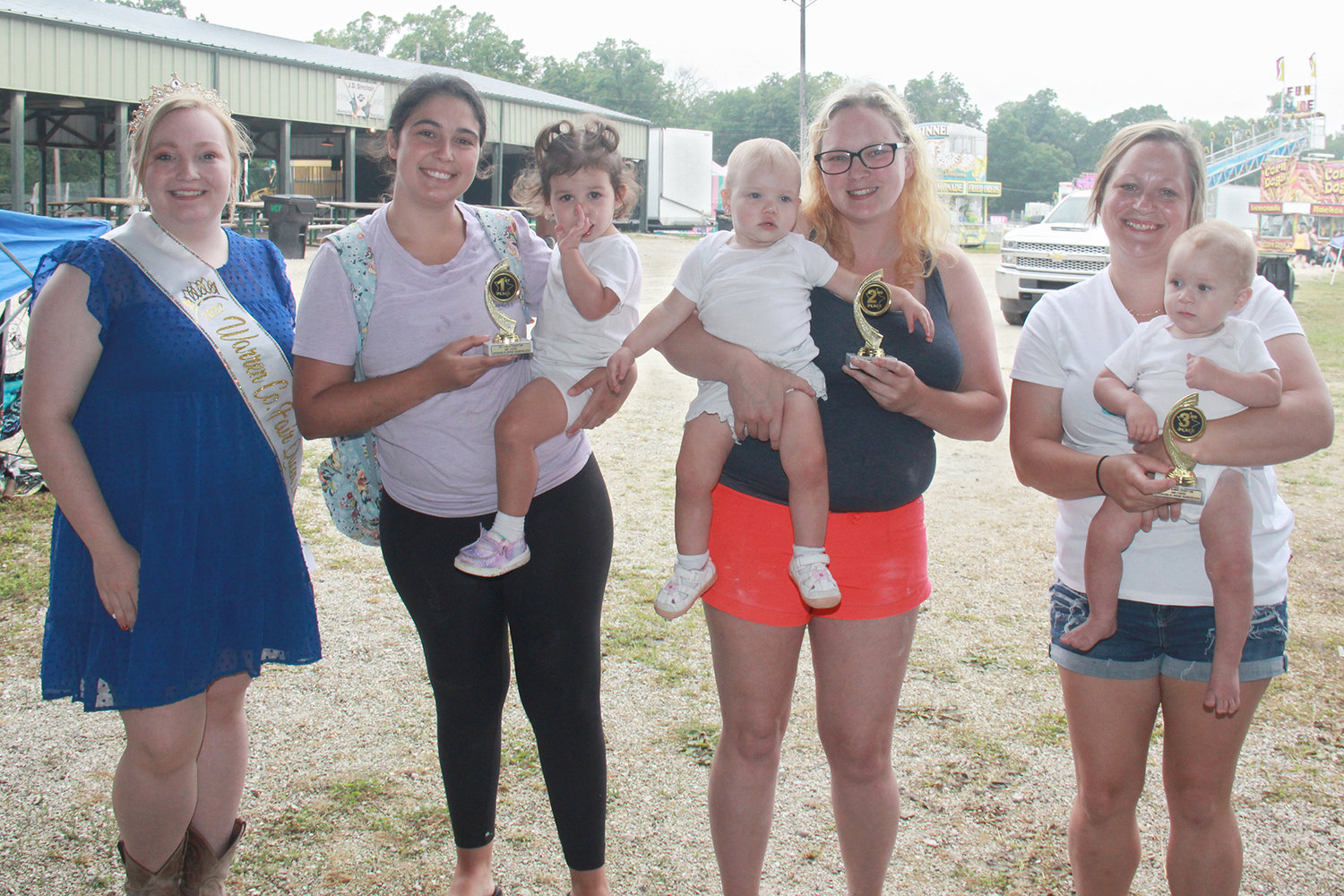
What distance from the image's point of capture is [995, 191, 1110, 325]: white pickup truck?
13.0 metres

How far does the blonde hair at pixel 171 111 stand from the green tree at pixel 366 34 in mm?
100037

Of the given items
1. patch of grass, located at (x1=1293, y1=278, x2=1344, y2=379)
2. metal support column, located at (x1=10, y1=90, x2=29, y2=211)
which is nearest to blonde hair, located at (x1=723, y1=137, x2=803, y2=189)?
patch of grass, located at (x1=1293, y1=278, x2=1344, y2=379)

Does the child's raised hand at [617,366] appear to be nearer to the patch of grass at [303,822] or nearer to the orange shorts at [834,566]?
the orange shorts at [834,566]

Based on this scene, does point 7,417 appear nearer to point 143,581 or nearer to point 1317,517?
point 143,581

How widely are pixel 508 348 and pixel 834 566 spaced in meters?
0.89

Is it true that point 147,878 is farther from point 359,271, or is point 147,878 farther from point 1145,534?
point 1145,534

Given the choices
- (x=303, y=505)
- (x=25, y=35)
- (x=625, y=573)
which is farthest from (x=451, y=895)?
(x=25, y=35)

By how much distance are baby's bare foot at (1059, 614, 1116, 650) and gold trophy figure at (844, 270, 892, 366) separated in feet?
2.38

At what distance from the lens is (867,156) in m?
2.21

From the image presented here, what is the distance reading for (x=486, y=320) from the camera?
7.36ft

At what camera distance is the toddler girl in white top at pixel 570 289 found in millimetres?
2193

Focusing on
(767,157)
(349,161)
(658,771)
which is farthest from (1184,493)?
(349,161)

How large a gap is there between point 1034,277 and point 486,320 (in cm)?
1262

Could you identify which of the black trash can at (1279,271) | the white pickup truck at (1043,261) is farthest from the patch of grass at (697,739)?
the black trash can at (1279,271)
